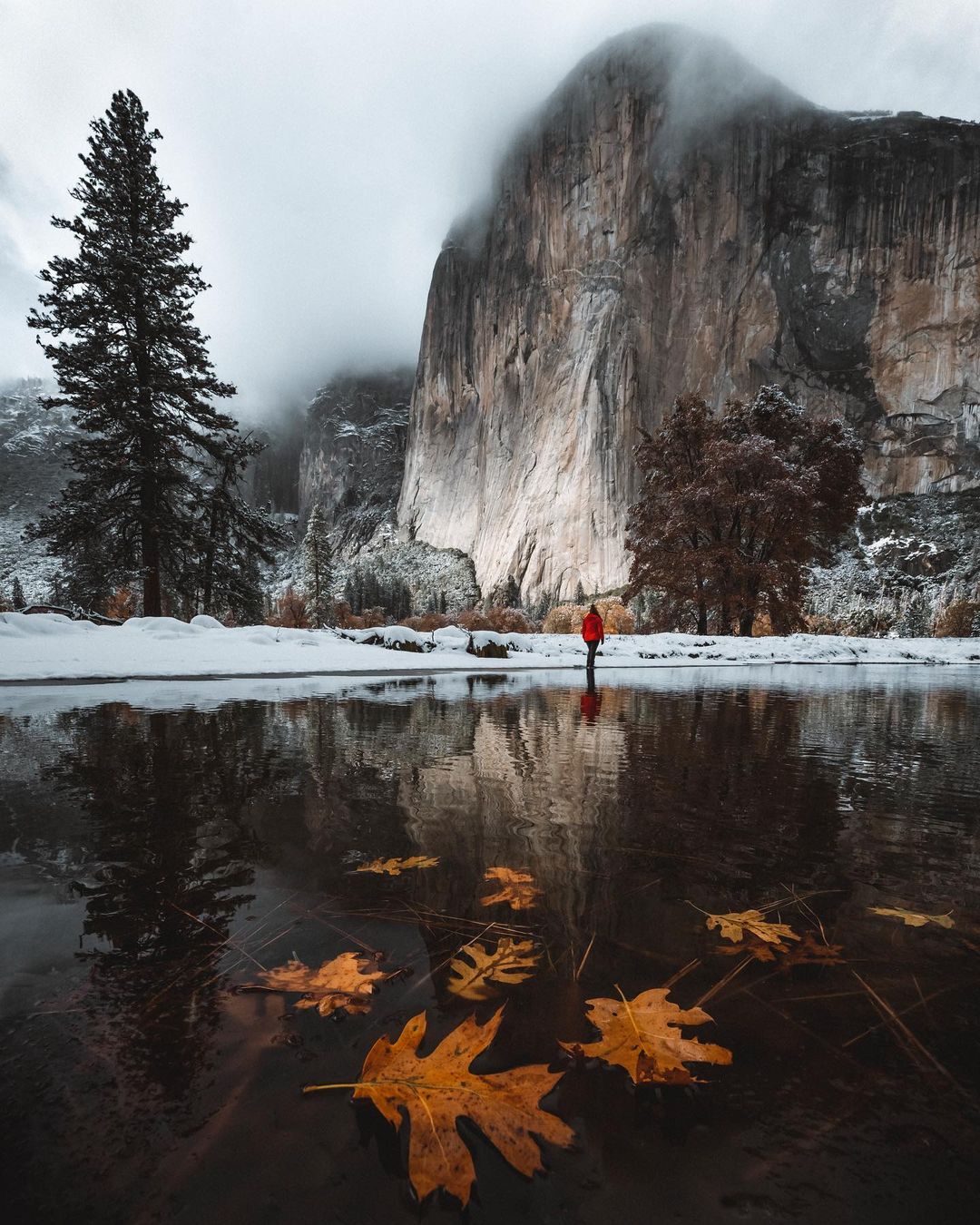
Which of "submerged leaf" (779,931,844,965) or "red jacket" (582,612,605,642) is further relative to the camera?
"red jacket" (582,612,605,642)

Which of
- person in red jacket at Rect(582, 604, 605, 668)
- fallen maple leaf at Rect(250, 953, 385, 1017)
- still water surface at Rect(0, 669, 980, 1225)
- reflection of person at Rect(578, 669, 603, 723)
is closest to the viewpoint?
still water surface at Rect(0, 669, 980, 1225)

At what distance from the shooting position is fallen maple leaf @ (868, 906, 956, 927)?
118 centimetres

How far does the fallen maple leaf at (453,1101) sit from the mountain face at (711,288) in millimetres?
57558

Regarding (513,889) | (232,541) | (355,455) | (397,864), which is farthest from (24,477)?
(513,889)

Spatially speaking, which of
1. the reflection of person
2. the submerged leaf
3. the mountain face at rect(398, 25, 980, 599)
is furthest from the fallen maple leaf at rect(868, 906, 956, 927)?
the mountain face at rect(398, 25, 980, 599)

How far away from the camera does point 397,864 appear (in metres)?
1.49

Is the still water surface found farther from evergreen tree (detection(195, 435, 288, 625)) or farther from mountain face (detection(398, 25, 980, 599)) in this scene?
mountain face (detection(398, 25, 980, 599))

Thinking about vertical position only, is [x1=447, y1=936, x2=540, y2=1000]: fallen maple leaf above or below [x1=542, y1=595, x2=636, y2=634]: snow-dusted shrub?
below

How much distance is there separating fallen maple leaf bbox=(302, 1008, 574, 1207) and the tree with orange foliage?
1713cm

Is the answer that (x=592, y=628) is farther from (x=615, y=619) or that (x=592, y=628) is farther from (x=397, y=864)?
(x=615, y=619)

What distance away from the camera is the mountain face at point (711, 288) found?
58.2 meters

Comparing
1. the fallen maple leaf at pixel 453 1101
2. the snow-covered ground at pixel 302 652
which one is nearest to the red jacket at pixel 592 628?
the snow-covered ground at pixel 302 652

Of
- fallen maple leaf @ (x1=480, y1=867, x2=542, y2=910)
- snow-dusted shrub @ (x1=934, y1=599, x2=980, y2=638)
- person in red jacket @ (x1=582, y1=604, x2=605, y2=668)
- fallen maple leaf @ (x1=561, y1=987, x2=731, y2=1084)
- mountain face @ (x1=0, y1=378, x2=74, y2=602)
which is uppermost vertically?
mountain face @ (x1=0, y1=378, x2=74, y2=602)

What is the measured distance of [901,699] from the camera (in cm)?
640
